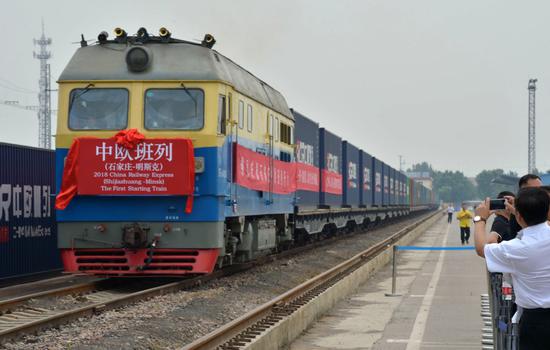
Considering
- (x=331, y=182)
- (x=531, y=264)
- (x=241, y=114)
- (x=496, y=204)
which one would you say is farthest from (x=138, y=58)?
(x=331, y=182)

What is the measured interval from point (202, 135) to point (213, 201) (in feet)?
3.26

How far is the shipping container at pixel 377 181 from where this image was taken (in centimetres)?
3906

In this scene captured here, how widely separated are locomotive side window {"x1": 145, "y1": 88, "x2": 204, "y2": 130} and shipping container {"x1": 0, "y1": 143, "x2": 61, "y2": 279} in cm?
308

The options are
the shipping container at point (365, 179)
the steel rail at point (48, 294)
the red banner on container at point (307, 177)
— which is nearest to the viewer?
the steel rail at point (48, 294)

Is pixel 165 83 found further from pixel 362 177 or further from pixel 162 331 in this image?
pixel 362 177

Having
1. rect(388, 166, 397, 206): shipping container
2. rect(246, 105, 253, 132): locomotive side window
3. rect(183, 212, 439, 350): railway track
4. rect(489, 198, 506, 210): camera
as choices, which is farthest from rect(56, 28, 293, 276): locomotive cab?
rect(388, 166, 397, 206): shipping container

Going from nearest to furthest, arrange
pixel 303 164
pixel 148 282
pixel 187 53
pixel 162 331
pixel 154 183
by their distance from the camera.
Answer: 1. pixel 162 331
2. pixel 154 183
3. pixel 187 53
4. pixel 148 282
5. pixel 303 164

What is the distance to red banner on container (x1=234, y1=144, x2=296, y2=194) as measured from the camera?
13969 millimetres

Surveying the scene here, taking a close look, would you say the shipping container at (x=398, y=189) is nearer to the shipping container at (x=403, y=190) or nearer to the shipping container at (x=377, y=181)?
the shipping container at (x=403, y=190)

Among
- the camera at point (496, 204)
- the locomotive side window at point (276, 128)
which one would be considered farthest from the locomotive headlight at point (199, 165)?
the camera at point (496, 204)

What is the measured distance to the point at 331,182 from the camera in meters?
26.6

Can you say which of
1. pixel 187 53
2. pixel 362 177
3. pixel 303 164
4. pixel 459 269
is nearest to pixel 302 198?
pixel 303 164

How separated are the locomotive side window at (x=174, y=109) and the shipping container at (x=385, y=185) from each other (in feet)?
103

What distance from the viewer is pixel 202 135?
41.5ft
